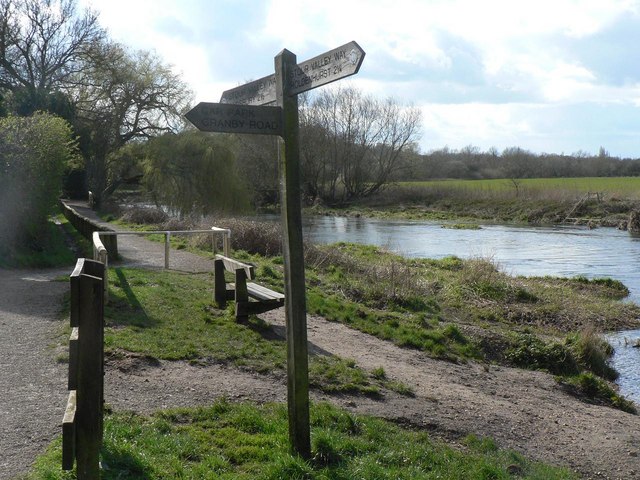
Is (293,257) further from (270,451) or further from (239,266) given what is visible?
(239,266)

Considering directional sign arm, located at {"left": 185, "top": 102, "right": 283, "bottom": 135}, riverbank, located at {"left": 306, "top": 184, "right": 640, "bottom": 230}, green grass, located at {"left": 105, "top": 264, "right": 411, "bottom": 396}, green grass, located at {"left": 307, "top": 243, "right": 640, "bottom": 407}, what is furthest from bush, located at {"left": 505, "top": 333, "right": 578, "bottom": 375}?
riverbank, located at {"left": 306, "top": 184, "right": 640, "bottom": 230}

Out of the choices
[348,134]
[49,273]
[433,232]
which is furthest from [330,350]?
[348,134]

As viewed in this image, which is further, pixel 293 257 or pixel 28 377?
pixel 28 377

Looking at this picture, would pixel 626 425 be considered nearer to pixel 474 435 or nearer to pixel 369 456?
pixel 474 435

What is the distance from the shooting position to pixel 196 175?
124 feet

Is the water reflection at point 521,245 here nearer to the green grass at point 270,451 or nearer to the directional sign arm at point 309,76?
the green grass at point 270,451

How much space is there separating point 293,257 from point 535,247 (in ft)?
97.1

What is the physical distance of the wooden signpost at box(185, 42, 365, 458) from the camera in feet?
18.0

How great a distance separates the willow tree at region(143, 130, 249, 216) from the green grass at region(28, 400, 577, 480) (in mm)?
30716

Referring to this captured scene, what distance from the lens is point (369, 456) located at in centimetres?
611

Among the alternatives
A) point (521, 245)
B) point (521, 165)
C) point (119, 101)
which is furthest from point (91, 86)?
point (521, 165)

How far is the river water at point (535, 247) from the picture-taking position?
51.4ft

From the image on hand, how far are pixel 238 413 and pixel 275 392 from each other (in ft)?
3.78

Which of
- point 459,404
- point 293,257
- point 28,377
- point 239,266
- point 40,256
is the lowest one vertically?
point 459,404
